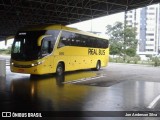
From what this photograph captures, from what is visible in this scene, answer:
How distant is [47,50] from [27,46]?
1174 mm

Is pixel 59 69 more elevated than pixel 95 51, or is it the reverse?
pixel 95 51

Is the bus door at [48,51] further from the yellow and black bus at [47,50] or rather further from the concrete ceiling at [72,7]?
the concrete ceiling at [72,7]

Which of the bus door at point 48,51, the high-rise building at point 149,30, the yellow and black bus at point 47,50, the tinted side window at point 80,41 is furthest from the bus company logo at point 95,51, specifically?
the high-rise building at point 149,30

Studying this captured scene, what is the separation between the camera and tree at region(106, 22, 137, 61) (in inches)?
1964

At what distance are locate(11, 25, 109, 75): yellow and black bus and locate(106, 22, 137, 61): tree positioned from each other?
29040 mm

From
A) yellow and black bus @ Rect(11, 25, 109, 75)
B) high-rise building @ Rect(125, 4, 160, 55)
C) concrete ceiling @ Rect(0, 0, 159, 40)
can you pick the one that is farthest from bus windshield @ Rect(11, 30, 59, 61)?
high-rise building @ Rect(125, 4, 160, 55)

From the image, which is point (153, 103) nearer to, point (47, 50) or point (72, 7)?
point (47, 50)

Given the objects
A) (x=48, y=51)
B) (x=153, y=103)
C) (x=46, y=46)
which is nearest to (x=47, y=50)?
(x=48, y=51)

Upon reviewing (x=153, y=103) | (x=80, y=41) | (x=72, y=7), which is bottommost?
(x=153, y=103)

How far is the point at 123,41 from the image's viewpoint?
166 feet

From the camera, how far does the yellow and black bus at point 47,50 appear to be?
16344 millimetres

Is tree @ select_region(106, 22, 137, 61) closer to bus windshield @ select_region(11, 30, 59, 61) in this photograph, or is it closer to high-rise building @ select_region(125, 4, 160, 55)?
bus windshield @ select_region(11, 30, 59, 61)

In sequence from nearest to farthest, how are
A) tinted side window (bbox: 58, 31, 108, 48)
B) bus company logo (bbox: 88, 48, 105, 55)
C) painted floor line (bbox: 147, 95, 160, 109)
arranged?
painted floor line (bbox: 147, 95, 160, 109) < tinted side window (bbox: 58, 31, 108, 48) < bus company logo (bbox: 88, 48, 105, 55)

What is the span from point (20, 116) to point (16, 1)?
2515 cm
